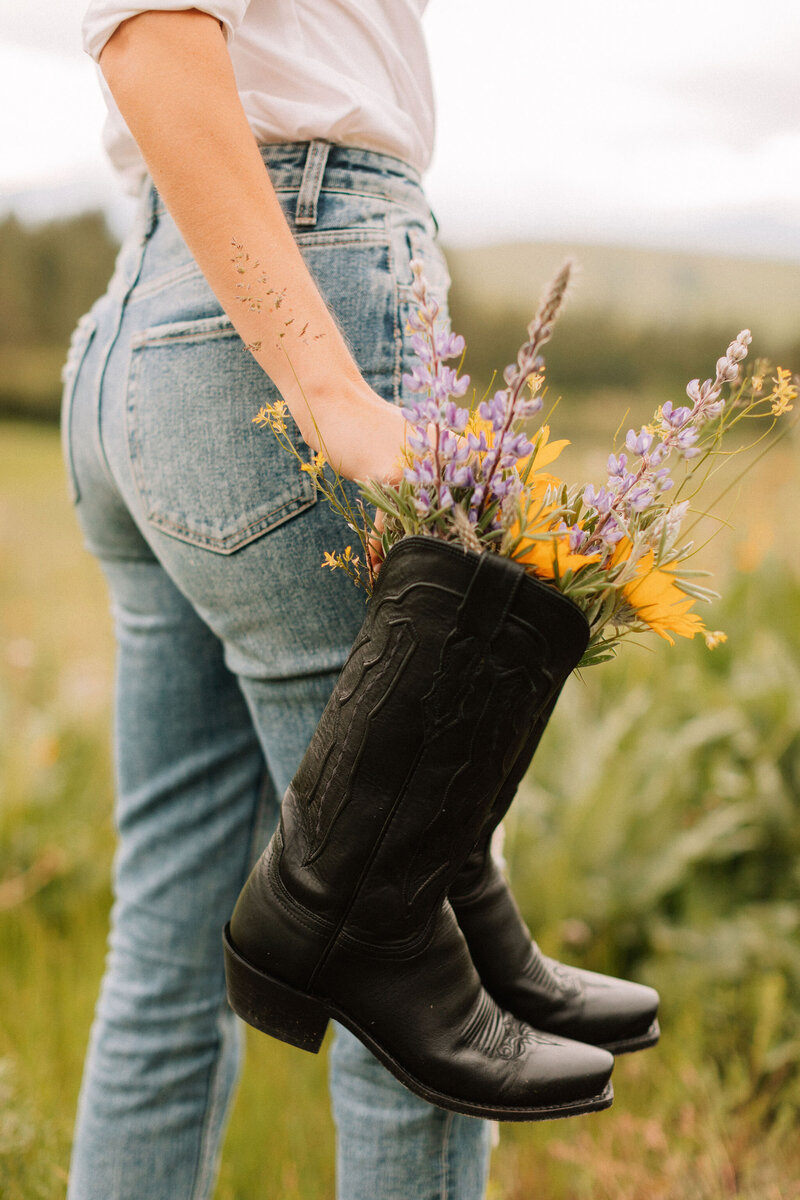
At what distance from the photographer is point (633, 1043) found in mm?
1117

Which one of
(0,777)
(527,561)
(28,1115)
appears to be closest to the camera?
(527,561)

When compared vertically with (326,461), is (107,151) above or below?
above

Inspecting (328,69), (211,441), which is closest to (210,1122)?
(211,441)

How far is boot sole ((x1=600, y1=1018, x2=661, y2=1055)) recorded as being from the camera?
1.11 m

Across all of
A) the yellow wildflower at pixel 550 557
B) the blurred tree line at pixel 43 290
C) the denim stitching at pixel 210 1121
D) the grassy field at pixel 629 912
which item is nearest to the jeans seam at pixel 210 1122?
the denim stitching at pixel 210 1121

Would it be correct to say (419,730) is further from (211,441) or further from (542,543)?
(211,441)

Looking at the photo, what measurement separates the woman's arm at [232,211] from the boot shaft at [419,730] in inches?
4.8

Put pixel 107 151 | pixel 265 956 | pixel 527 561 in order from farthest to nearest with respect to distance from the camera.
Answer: pixel 107 151
pixel 265 956
pixel 527 561

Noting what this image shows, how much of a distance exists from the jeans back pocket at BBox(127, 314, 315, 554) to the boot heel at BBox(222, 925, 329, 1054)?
1.36ft

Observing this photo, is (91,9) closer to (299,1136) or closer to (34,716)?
(299,1136)

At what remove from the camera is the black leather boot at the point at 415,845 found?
77 centimetres

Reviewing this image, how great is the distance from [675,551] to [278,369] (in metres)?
0.38

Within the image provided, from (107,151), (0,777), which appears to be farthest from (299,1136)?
(107,151)

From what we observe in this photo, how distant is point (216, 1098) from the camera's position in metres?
1.29
